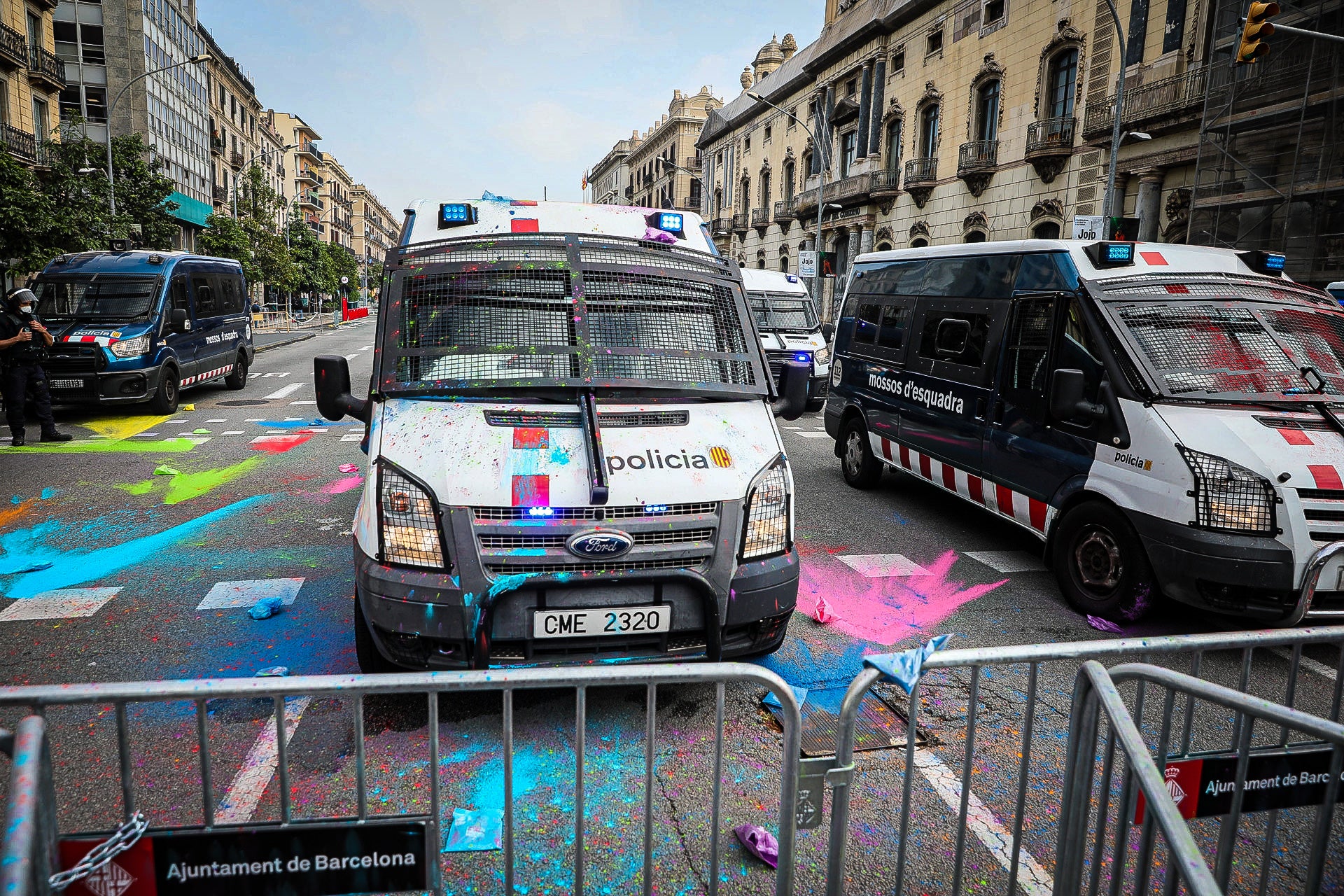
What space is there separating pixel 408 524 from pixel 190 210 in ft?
178

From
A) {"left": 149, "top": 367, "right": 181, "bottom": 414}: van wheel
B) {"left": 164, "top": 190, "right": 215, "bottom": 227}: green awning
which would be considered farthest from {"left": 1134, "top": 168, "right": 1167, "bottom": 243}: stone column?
{"left": 164, "top": 190, "right": 215, "bottom": 227}: green awning

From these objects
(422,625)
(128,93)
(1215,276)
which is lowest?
(422,625)

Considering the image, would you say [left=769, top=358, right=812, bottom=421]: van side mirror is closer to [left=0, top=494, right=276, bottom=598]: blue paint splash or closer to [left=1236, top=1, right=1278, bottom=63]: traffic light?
[left=0, top=494, right=276, bottom=598]: blue paint splash

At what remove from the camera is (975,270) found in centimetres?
696

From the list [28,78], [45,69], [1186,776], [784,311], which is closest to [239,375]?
[784,311]

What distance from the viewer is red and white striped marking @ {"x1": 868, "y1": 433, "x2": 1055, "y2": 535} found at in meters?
6.01

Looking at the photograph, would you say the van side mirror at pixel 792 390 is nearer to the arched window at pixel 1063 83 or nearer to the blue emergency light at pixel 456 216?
the blue emergency light at pixel 456 216

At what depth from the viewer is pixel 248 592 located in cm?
544

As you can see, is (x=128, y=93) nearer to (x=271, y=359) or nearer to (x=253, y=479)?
(x=271, y=359)

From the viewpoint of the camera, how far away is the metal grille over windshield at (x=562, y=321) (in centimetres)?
435

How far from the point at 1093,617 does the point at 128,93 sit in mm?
50930

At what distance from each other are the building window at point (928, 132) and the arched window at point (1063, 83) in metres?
6.60

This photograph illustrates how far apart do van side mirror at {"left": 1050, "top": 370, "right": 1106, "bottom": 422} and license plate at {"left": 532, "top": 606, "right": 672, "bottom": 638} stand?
3.05 m

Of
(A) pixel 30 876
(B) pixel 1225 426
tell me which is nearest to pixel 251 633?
(A) pixel 30 876
